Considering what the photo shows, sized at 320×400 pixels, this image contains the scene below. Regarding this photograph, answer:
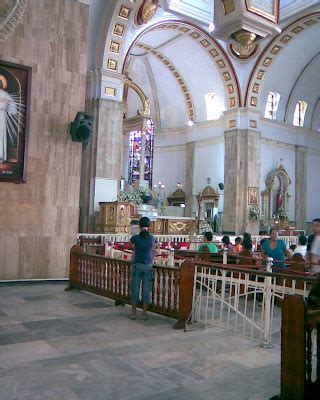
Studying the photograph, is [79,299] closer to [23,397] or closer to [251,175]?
[23,397]

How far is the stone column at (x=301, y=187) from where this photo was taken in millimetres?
24672

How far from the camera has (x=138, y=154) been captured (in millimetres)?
27016

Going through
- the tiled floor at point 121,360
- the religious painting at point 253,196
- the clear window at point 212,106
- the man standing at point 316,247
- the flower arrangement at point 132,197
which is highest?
the clear window at point 212,106

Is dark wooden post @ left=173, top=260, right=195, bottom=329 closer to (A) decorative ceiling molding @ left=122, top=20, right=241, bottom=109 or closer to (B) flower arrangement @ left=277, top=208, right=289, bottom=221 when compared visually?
(A) decorative ceiling molding @ left=122, top=20, right=241, bottom=109

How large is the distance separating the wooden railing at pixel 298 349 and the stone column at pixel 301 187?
22.2 meters

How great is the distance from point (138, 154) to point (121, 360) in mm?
23087

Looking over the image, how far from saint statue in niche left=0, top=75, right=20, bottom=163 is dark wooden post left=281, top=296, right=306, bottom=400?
7.28m

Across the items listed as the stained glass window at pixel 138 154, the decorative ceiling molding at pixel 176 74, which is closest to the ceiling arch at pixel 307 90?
the decorative ceiling molding at pixel 176 74

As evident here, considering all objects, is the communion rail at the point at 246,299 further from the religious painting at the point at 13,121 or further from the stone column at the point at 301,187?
the stone column at the point at 301,187

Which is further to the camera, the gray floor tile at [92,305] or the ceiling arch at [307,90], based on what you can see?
the ceiling arch at [307,90]

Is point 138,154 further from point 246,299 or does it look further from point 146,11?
point 246,299

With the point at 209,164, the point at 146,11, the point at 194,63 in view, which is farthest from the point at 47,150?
the point at 209,164

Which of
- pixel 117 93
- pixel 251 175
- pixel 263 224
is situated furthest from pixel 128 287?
pixel 263 224

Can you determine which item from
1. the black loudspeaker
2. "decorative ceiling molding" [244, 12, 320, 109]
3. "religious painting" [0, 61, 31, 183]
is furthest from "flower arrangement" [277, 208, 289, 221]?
"religious painting" [0, 61, 31, 183]
